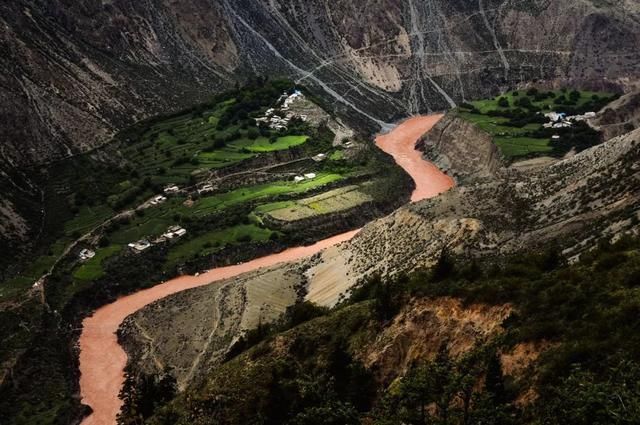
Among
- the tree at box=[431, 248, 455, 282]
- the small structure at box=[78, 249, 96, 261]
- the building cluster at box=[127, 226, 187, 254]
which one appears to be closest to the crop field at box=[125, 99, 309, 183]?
the building cluster at box=[127, 226, 187, 254]

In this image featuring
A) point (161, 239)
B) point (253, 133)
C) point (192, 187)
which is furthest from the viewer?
point (253, 133)

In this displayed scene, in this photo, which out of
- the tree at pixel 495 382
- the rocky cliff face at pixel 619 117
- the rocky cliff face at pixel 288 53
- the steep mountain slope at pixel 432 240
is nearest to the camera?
the tree at pixel 495 382

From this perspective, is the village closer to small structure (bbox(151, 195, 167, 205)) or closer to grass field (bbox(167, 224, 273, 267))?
small structure (bbox(151, 195, 167, 205))

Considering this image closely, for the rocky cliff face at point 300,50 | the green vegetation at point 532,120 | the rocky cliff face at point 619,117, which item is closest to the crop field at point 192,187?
the rocky cliff face at point 300,50

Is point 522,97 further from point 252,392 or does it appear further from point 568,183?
point 252,392

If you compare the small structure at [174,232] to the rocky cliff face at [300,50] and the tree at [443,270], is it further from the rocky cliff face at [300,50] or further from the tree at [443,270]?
the tree at [443,270]

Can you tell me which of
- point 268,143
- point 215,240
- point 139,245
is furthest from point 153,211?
point 268,143

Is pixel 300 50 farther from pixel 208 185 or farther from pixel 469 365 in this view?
pixel 469 365
